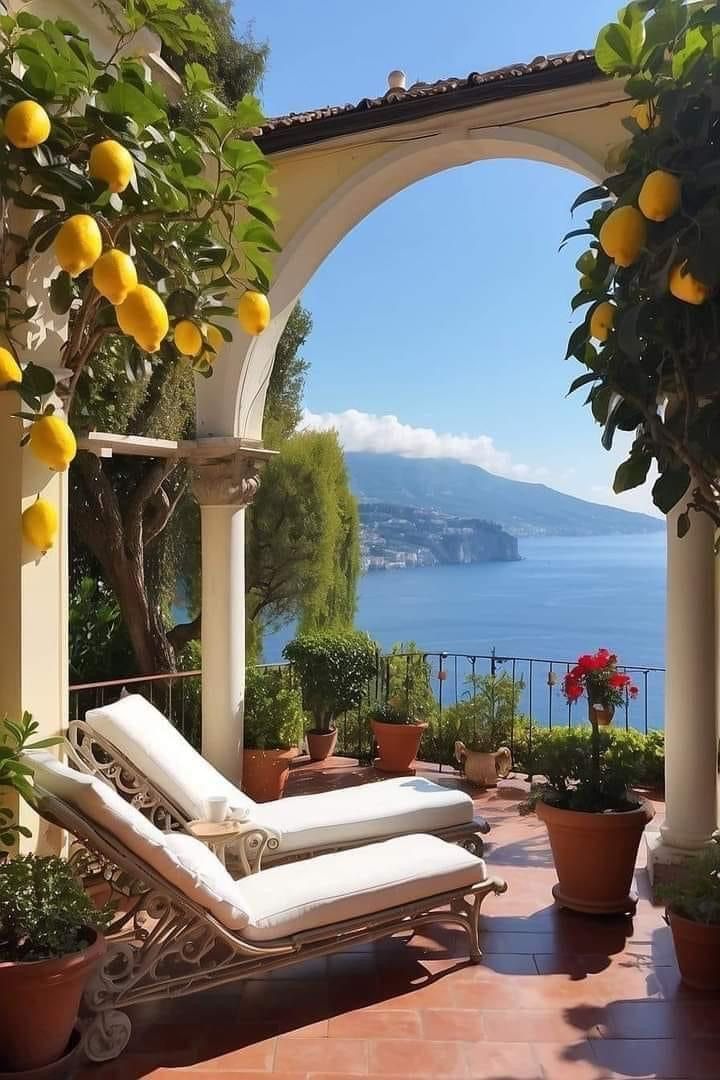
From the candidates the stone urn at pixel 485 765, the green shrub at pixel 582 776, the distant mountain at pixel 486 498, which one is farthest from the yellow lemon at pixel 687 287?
the distant mountain at pixel 486 498

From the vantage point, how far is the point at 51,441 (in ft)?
8.00

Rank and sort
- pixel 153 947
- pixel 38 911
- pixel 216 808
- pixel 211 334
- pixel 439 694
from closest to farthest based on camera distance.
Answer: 1. pixel 38 911
2. pixel 211 334
3. pixel 153 947
4. pixel 216 808
5. pixel 439 694

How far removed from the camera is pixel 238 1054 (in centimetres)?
310

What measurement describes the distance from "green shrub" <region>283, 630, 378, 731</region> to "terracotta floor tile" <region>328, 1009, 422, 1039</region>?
173 inches

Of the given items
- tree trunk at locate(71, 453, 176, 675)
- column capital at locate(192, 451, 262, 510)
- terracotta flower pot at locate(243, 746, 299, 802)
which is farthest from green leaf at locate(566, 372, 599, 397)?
tree trunk at locate(71, 453, 176, 675)

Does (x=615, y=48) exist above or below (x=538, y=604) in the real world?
above

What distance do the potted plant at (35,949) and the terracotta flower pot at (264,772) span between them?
3454mm

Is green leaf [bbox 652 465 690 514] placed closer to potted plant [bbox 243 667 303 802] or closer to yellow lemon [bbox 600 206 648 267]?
yellow lemon [bbox 600 206 648 267]

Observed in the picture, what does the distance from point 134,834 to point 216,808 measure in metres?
1.01

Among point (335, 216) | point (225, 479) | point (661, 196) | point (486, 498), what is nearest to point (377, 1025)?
point (661, 196)

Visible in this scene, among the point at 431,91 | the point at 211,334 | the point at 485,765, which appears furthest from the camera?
the point at 485,765

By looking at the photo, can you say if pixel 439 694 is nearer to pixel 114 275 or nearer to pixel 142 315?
pixel 142 315

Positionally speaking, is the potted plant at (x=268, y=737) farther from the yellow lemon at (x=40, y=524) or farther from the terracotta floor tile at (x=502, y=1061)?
the yellow lemon at (x=40, y=524)

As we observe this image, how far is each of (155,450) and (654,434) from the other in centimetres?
382
